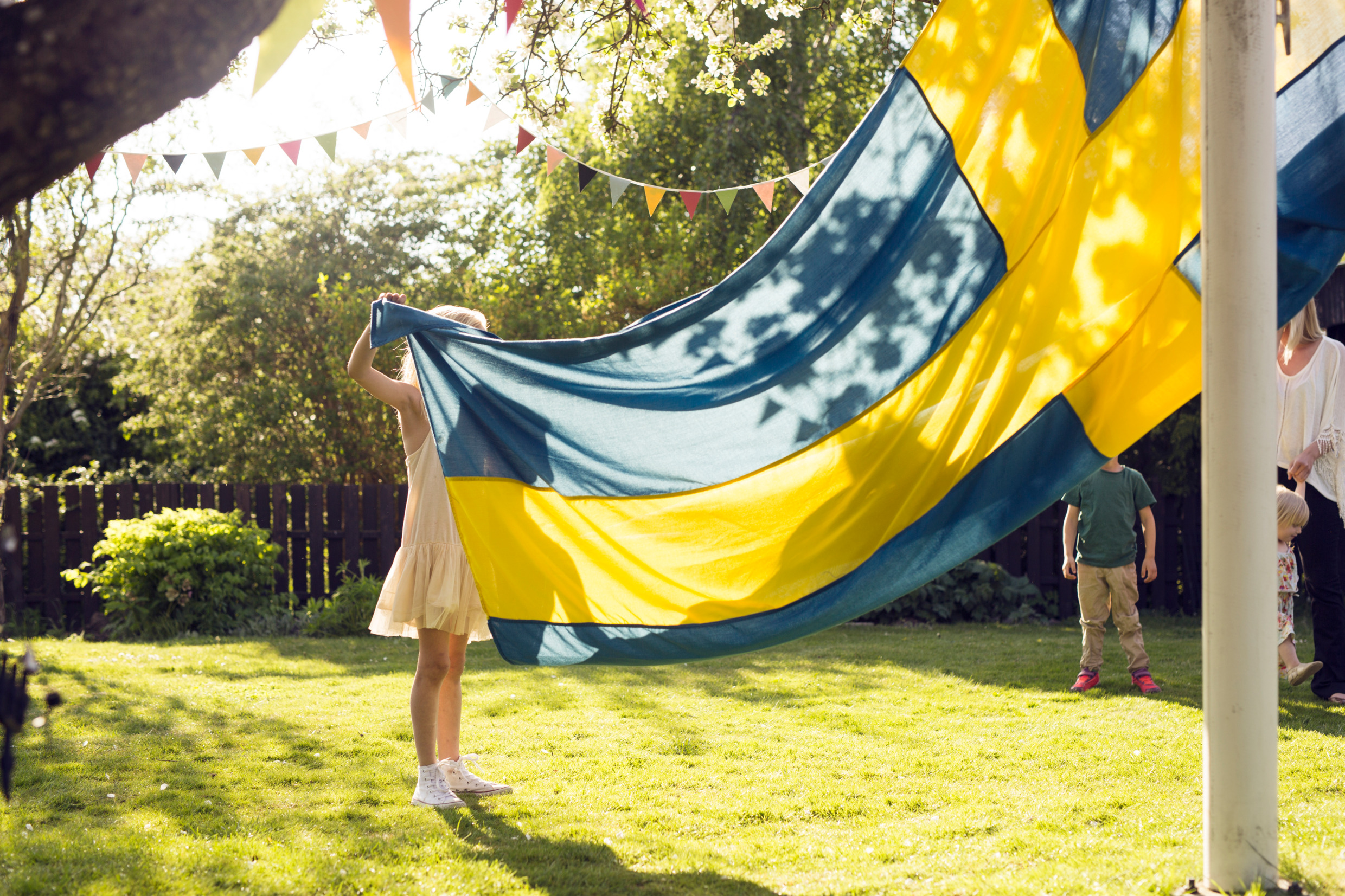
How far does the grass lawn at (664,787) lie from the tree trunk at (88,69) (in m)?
2.35

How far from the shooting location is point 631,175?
14.3 meters

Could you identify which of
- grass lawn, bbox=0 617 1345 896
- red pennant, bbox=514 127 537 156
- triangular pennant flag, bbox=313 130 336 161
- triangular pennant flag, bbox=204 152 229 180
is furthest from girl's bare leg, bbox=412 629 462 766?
red pennant, bbox=514 127 537 156

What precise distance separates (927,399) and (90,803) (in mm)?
3668

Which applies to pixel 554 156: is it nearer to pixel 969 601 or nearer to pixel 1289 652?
pixel 1289 652

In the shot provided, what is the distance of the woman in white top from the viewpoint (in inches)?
213

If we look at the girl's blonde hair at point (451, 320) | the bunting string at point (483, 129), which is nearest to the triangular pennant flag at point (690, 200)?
the bunting string at point (483, 129)

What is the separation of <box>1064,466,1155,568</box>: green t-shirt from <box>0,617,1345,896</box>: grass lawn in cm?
84

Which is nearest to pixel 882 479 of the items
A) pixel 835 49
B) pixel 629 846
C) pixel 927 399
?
pixel 927 399

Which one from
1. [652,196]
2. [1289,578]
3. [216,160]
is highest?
[216,160]

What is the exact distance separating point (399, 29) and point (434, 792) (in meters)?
2.90

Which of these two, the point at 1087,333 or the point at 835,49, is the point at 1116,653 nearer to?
the point at 1087,333

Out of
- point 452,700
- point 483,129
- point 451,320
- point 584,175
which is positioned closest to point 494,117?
point 483,129

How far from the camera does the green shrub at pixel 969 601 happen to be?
10.3m

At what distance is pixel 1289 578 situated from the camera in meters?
5.93
